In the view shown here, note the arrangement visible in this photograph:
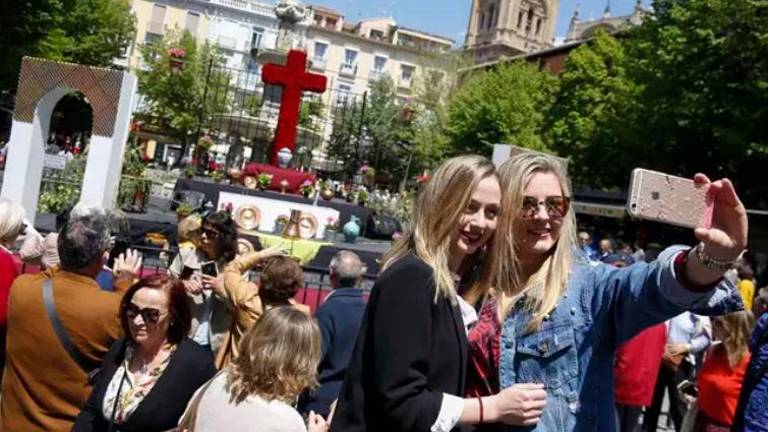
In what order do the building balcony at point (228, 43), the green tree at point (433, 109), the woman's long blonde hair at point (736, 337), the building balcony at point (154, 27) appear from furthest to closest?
1. the building balcony at point (228, 43)
2. the building balcony at point (154, 27)
3. the green tree at point (433, 109)
4. the woman's long blonde hair at point (736, 337)

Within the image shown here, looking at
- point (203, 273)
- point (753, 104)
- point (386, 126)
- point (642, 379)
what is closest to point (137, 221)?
point (203, 273)

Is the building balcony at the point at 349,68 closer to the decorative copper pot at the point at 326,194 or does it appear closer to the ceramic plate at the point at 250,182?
the decorative copper pot at the point at 326,194

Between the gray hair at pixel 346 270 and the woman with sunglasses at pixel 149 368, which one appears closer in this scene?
the woman with sunglasses at pixel 149 368

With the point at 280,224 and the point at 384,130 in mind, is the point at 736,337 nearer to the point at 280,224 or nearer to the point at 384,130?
the point at 280,224

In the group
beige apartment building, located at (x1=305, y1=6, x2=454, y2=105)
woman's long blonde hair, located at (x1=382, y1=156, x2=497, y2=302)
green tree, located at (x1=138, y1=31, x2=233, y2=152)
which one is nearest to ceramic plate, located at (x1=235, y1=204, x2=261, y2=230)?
woman's long blonde hair, located at (x1=382, y1=156, x2=497, y2=302)

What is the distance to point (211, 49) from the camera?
169ft

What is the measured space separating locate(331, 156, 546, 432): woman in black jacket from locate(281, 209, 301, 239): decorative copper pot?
1236 cm

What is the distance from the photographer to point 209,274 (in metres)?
5.25

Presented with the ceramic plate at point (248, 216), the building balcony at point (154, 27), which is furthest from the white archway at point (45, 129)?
the building balcony at point (154, 27)

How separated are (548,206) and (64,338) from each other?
2.06 metres

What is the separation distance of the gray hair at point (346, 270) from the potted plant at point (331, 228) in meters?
10.7

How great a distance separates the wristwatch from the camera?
178cm

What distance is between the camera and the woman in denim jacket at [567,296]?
1823mm

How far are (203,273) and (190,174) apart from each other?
1496 centimetres
